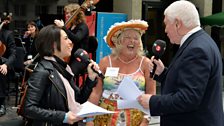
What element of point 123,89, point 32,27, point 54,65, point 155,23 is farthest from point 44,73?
point 155,23

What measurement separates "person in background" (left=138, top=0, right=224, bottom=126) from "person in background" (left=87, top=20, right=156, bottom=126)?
0.91m

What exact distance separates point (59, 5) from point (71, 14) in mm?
14813

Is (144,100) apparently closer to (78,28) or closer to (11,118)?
(78,28)

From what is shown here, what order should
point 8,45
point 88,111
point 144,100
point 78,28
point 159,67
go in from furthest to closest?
point 8,45, point 78,28, point 159,67, point 88,111, point 144,100

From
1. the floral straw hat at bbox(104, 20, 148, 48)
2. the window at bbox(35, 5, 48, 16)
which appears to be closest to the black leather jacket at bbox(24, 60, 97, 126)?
the floral straw hat at bbox(104, 20, 148, 48)

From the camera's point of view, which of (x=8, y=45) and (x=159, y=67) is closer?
(x=159, y=67)

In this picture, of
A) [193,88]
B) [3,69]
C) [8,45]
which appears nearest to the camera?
[193,88]

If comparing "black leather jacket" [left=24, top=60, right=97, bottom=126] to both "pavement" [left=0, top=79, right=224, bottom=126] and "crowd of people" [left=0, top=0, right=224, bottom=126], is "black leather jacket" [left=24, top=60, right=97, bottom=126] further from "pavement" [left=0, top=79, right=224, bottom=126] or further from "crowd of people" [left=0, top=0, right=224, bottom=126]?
"pavement" [left=0, top=79, right=224, bottom=126]

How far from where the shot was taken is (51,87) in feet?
9.06

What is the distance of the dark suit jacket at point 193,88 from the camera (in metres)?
2.32

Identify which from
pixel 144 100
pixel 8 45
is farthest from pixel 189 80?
pixel 8 45

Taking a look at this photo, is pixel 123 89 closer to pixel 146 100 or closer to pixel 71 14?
pixel 146 100

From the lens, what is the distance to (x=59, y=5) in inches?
811

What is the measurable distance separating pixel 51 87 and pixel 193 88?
1031mm
